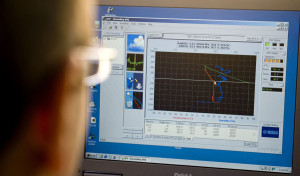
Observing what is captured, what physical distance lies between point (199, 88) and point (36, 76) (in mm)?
613

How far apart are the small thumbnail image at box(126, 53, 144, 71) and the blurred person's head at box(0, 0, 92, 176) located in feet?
1.79

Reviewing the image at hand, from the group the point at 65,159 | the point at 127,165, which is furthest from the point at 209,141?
the point at 65,159

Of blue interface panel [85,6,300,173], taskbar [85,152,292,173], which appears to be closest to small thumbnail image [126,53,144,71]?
blue interface panel [85,6,300,173]

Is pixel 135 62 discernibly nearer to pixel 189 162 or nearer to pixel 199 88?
pixel 199 88

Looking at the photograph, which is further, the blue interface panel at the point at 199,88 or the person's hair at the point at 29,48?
the blue interface panel at the point at 199,88

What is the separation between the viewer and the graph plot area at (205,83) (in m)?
0.90

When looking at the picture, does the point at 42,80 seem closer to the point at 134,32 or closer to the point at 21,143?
the point at 21,143

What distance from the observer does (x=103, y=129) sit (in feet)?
3.15

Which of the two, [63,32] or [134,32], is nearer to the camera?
[63,32]

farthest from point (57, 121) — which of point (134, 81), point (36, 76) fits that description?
point (134, 81)

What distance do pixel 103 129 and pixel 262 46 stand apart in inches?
18.5

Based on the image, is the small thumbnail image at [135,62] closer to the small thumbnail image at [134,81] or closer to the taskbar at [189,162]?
the small thumbnail image at [134,81]

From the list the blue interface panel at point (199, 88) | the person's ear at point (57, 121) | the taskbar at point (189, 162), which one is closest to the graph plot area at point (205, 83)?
the blue interface panel at point (199, 88)

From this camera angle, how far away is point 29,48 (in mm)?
351
